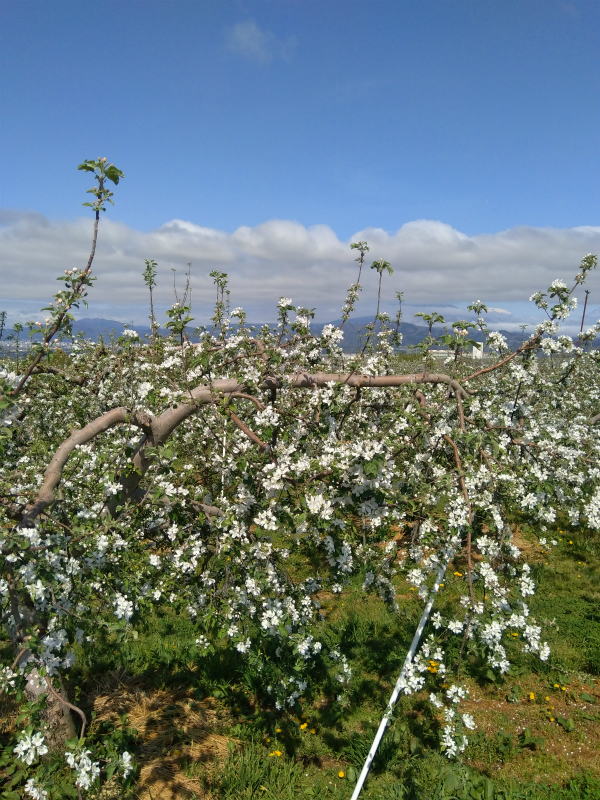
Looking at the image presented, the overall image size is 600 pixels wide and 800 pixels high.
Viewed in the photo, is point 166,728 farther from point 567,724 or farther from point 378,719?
point 567,724

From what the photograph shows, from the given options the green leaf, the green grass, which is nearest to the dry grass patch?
the green grass

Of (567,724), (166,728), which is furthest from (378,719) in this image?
(166,728)

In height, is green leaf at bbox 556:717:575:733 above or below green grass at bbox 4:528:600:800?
above

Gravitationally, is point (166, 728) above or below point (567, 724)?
below

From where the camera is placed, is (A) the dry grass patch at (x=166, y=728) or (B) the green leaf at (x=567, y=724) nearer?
(A) the dry grass patch at (x=166, y=728)

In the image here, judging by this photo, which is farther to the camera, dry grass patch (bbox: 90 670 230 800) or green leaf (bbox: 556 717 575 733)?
green leaf (bbox: 556 717 575 733)

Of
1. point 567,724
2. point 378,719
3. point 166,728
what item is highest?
point 567,724

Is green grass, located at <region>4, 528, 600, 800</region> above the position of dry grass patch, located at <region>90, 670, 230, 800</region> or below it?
above

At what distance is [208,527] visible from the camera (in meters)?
4.08

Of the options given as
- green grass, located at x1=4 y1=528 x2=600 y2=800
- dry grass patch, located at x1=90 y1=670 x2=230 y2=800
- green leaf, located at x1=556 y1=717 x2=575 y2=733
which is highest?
green leaf, located at x1=556 y1=717 x2=575 y2=733

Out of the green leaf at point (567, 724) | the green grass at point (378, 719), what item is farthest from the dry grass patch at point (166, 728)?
the green leaf at point (567, 724)

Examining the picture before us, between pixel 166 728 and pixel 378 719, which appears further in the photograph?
pixel 378 719

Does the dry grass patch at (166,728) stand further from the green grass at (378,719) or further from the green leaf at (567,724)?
the green leaf at (567,724)

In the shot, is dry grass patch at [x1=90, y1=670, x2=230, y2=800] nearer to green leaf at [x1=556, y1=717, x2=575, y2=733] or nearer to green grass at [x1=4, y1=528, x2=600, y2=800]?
green grass at [x1=4, y1=528, x2=600, y2=800]
